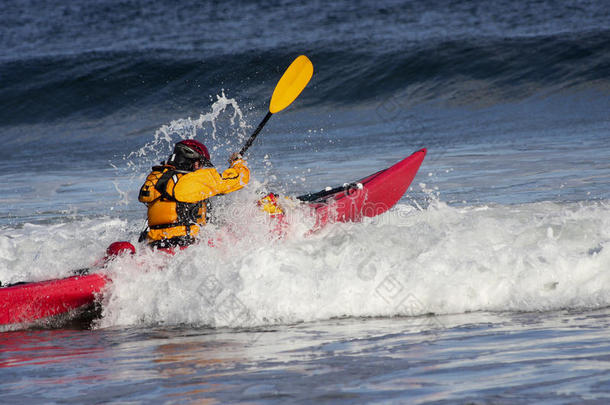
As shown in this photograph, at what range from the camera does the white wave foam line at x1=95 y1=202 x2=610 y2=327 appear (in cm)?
501

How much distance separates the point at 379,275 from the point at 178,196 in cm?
152

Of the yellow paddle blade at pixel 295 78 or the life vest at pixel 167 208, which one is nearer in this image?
the life vest at pixel 167 208

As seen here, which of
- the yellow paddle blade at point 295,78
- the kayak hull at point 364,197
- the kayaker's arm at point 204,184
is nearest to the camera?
the kayaker's arm at point 204,184

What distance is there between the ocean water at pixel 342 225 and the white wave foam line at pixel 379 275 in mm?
15

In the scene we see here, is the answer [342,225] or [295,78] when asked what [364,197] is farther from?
[295,78]

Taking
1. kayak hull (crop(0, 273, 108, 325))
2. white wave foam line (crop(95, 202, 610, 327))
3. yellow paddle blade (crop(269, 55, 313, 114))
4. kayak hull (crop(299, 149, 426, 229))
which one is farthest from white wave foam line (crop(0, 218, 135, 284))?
yellow paddle blade (crop(269, 55, 313, 114))

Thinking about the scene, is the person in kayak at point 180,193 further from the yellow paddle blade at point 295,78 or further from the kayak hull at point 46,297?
the yellow paddle blade at point 295,78

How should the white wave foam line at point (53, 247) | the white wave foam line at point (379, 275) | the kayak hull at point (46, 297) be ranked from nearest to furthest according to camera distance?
the white wave foam line at point (379, 275) → the kayak hull at point (46, 297) → the white wave foam line at point (53, 247)

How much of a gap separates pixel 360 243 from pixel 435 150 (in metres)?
7.43

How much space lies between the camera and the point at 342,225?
642 centimetres

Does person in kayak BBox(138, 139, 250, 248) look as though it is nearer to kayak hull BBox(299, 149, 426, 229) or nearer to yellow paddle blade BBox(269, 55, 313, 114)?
kayak hull BBox(299, 149, 426, 229)

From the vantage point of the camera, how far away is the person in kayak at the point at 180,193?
5641mm

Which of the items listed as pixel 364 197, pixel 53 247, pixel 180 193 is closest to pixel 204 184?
pixel 180 193

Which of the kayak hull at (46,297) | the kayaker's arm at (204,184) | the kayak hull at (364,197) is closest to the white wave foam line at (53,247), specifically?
the kayak hull at (46,297)
